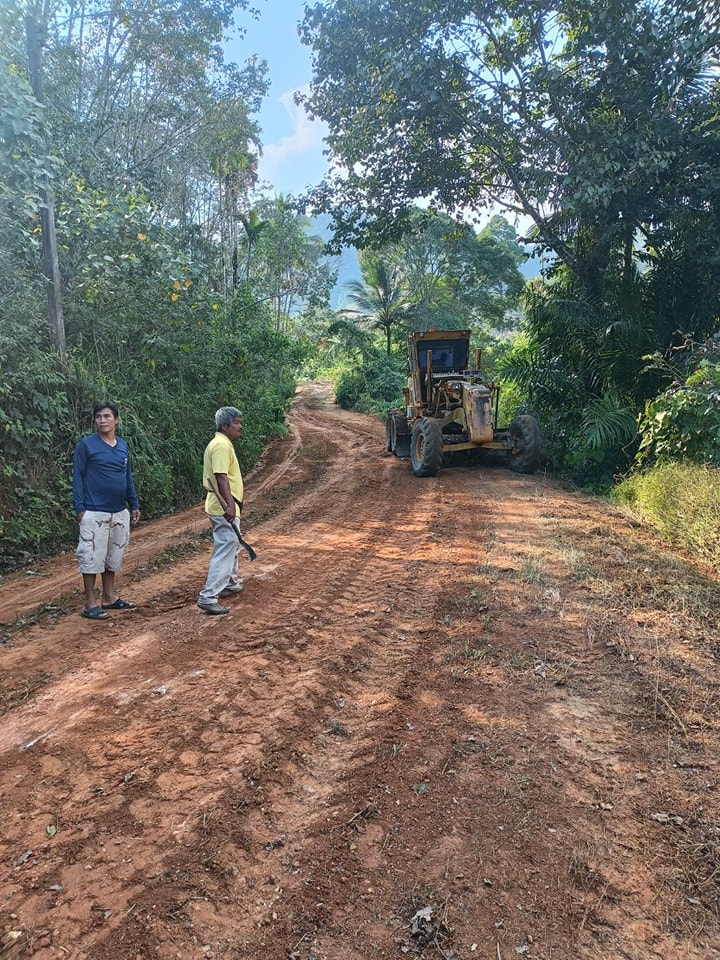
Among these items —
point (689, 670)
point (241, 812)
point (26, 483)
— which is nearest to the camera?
point (241, 812)

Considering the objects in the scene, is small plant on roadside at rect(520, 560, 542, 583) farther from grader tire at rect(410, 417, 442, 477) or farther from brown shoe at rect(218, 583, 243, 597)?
grader tire at rect(410, 417, 442, 477)

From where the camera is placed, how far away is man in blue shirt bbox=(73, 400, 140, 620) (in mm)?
4770

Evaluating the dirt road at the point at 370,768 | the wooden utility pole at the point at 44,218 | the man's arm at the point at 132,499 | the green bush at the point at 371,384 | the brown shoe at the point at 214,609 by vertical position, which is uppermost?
the wooden utility pole at the point at 44,218

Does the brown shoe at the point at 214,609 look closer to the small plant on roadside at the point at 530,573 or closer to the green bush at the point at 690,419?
the small plant on roadside at the point at 530,573

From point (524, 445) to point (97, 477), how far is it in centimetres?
752

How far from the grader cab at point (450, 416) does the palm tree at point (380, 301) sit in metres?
15.4

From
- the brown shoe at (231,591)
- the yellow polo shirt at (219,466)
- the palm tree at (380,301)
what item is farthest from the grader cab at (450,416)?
the palm tree at (380,301)

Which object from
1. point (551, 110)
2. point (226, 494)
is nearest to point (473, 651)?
point (226, 494)

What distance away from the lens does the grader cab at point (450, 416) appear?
1024cm

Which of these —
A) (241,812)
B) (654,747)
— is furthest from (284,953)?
(654,747)

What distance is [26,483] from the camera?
7.00 metres

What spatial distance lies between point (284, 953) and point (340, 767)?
97cm

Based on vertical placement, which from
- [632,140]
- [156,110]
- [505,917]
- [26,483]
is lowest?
[505,917]

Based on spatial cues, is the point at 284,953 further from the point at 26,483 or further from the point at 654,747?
the point at 26,483
